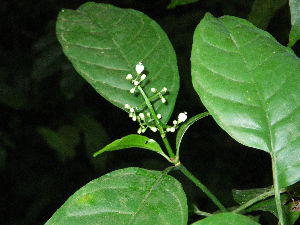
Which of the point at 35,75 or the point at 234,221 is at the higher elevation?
the point at 234,221

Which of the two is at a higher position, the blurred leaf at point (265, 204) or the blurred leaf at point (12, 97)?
the blurred leaf at point (265, 204)

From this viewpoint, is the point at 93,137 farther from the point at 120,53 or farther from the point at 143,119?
the point at 143,119

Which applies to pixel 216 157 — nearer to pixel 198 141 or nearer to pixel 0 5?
pixel 198 141

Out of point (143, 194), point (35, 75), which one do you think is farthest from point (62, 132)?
point (143, 194)

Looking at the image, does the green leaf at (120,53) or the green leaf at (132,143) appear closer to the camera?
the green leaf at (132,143)

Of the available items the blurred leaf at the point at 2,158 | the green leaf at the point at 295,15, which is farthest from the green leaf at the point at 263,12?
the blurred leaf at the point at 2,158

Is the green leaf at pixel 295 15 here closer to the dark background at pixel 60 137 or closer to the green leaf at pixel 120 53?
the green leaf at pixel 120 53

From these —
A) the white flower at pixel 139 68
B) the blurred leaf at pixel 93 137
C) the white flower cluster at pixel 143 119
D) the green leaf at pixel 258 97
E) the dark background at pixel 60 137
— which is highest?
the green leaf at pixel 258 97

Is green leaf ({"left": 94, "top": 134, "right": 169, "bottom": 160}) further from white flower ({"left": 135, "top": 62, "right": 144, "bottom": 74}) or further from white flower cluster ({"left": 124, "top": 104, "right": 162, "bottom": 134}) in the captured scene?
white flower ({"left": 135, "top": 62, "right": 144, "bottom": 74})
